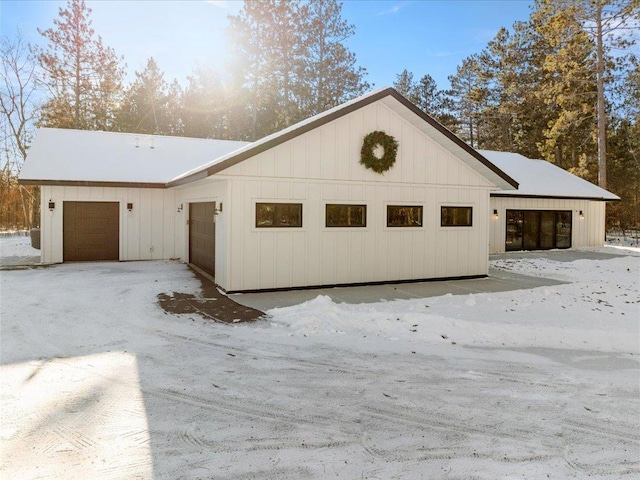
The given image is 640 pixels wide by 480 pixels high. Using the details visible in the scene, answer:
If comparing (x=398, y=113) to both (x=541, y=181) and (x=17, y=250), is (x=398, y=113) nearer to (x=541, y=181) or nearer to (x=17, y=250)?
(x=541, y=181)

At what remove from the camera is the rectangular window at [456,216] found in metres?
10.5

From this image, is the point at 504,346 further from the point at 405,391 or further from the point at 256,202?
the point at 256,202

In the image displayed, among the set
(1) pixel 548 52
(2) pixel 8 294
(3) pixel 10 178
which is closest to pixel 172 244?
(2) pixel 8 294

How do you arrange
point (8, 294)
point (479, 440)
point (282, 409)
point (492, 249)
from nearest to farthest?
1. point (479, 440)
2. point (282, 409)
3. point (8, 294)
4. point (492, 249)

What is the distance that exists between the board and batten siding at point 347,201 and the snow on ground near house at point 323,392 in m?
1.89

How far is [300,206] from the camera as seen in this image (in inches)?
350

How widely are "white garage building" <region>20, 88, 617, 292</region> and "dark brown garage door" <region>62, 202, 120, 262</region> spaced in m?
0.03

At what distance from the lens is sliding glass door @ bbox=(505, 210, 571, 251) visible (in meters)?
17.0

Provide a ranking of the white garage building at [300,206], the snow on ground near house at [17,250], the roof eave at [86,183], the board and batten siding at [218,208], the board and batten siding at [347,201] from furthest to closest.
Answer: the snow on ground near house at [17,250] → the roof eave at [86,183] → the white garage building at [300,206] → the board and batten siding at [347,201] → the board and batten siding at [218,208]

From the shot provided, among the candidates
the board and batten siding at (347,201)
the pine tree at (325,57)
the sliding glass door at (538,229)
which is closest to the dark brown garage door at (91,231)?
the board and batten siding at (347,201)

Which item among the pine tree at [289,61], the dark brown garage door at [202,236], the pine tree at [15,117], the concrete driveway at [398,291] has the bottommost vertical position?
the concrete driveway at [398,291]

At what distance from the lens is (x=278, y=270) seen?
8688mm

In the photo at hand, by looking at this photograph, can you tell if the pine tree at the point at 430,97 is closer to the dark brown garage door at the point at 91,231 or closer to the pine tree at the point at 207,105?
the pine tree at the point at 207,105

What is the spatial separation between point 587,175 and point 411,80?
700 inches
